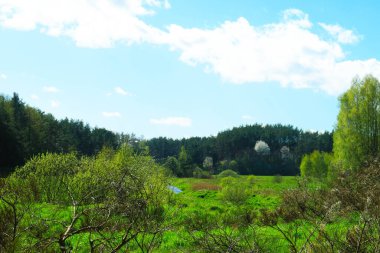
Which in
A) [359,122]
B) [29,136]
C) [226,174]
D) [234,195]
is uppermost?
[359,122]

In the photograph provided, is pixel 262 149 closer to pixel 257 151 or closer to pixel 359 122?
pixel 257 151

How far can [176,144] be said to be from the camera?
15025 cm

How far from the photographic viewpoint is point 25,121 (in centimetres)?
6762

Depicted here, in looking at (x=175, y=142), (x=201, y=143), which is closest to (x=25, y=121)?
(x=201, y=143)

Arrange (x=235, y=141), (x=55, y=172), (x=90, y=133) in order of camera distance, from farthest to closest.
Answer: (x=235, y=141)
(x=90, y=133)
(x=55, y=172)

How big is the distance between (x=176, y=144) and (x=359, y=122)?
117m

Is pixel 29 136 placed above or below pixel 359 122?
below

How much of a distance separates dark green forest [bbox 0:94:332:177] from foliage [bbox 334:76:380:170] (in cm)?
4254

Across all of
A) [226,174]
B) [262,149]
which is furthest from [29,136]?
[262,149]

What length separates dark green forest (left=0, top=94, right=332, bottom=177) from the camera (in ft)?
197

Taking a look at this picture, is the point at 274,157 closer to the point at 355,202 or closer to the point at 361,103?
the point at 361,103

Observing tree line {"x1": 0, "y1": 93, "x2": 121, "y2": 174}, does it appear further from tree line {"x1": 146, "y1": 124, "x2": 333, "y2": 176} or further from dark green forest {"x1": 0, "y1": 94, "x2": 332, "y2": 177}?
tree line {"x1": 146, "y1": 124, "x2": 333, "y2": 176}

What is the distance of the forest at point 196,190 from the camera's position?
4145mm

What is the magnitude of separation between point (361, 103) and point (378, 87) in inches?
86.2
